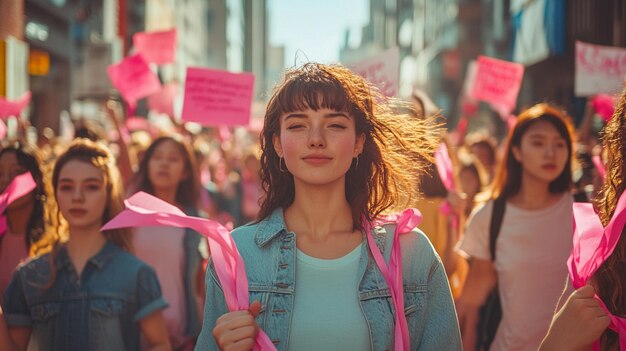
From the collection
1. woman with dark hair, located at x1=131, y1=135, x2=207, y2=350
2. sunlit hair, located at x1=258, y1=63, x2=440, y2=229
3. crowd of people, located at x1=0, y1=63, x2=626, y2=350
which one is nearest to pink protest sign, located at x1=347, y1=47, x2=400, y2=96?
crowd of people, located at x1=0, y1=63, x2=626, y2=350

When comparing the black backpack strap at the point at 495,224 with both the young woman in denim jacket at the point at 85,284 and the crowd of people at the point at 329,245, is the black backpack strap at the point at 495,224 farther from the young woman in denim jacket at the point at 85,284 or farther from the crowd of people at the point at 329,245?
the young woman in denim jacket at the point at 85,284

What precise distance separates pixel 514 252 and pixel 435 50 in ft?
198

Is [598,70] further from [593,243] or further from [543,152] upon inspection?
[593,243]

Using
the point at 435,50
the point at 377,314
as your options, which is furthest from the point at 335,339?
the point at 435,50

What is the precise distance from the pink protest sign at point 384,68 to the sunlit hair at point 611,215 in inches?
201

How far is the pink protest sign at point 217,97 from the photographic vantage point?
7.96 metres

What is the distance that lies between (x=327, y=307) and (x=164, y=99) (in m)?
11.1

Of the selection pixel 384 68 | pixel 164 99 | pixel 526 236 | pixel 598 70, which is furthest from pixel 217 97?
pixel 164 99

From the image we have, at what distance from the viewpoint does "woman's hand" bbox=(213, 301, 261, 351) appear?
2.60 meters

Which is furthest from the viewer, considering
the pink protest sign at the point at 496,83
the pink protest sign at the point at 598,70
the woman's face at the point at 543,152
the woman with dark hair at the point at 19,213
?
the pink protest sign at the point at 496,83

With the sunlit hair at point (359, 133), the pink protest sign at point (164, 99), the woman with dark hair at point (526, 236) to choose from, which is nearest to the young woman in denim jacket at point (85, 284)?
the sunlit hair at point (359, 133)

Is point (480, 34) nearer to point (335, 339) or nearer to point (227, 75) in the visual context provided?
point (227, 75)

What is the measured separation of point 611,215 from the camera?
2719 millimetres

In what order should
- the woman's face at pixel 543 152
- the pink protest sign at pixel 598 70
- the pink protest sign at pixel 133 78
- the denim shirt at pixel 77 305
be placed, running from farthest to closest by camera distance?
the pink protest sign at pixel 133 78 → the pink protest sign at pixel 598 70 → the woman's face at pixel 543 152 → the denim shirt at pixel 77 305
